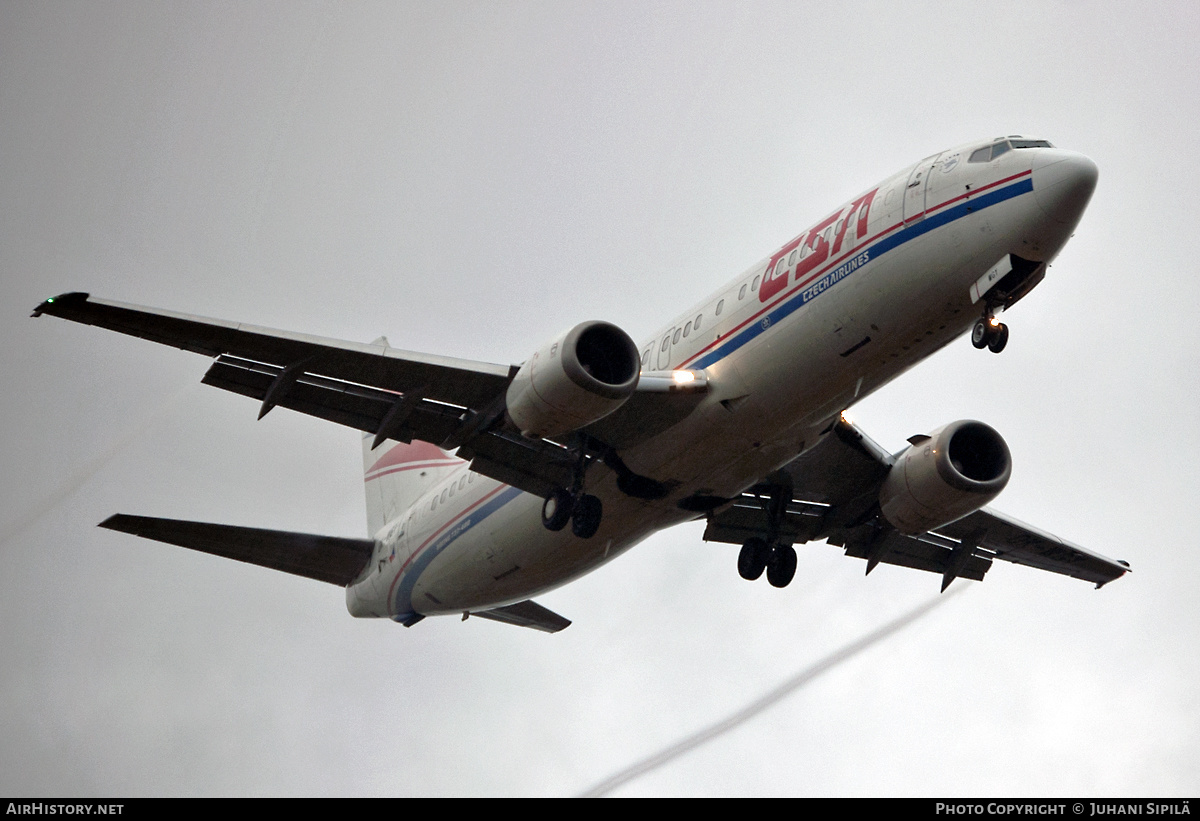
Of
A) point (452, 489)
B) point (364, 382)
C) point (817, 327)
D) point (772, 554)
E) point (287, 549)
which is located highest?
point (817, 327)

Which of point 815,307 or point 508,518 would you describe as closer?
point 815,307

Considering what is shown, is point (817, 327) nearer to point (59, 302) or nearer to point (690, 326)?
point (690, 326)

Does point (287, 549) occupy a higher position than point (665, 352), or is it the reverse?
point (665, 352)

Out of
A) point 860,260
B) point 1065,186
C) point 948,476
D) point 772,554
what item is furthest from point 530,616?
point 1065,186

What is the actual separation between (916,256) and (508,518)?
984cm

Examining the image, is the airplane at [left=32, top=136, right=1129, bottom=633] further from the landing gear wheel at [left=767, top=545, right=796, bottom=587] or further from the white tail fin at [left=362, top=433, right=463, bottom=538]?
the white tail fin at [left=362, top=433, right=463, bottom=538]

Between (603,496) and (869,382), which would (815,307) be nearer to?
(869,382)

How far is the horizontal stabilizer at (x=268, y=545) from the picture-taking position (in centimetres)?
2429

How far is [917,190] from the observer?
65.4ft

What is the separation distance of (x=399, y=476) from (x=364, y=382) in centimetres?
1077

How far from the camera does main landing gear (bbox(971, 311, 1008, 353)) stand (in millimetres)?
19297
